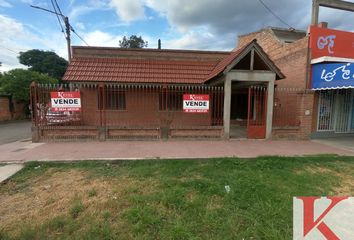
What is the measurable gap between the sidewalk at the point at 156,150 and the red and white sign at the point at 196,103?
152cm

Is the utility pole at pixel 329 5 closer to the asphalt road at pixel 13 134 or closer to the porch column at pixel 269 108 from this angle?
the porch column at pixel 269 108

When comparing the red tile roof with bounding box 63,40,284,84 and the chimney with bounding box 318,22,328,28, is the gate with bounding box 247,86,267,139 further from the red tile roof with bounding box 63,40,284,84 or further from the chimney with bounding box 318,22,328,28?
the chimney with bounding box 318,22,328,28

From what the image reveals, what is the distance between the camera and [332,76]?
916 centimetres

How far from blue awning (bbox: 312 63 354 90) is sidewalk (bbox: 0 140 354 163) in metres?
2.60

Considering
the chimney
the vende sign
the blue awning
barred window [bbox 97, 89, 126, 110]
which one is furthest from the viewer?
barred window [bbox 97, 89, 126, 110]

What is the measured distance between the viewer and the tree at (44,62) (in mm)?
49188

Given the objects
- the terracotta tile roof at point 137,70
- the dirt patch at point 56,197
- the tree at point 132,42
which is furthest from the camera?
the tree at point 132,42

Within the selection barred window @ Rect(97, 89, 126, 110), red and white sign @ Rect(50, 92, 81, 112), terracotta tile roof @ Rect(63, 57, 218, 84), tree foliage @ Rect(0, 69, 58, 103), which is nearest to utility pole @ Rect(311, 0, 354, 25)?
terracotta tile roof @ Rect(63, 57, 218, 84)

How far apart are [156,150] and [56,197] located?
13.2ft

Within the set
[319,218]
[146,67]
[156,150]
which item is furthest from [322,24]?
[319,218]

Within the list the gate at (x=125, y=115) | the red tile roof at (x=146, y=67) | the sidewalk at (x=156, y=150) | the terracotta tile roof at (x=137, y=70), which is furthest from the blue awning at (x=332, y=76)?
the terracotta tile roof at (x=137, y=70)

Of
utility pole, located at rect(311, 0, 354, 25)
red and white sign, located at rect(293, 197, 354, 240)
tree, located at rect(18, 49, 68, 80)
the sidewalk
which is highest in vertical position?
tree, located at rect(18, 49, 68, 80)

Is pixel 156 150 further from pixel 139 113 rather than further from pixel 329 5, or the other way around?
pixel 329 5

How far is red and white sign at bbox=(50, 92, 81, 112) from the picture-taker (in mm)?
9406
